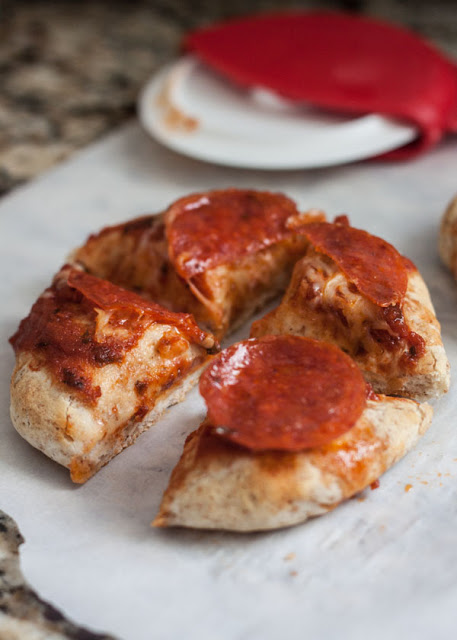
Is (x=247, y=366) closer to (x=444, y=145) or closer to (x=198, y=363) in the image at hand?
(x=198, y=363)

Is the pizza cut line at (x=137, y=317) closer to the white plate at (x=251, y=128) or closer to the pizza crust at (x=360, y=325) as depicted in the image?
the pizza crust at (x=360, y=325)

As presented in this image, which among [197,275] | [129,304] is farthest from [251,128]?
[129,304]

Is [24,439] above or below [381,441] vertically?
below

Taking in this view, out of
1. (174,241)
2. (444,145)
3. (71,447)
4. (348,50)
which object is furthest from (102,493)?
(348,50)

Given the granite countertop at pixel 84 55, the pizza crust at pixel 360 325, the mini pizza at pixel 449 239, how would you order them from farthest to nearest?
the granite countertop at pixel 84 55, the mini pizza at pixel 449 239, the pizza crust at pixel 360 325

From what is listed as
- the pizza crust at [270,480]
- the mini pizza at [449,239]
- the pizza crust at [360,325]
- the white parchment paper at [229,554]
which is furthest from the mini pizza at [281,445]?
the mini pizza at [449,239]

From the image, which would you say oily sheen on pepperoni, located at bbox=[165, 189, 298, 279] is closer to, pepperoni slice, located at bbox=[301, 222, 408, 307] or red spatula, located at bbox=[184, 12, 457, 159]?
pepperoni slice, located at bbox=[301, 222, 408, 307]
